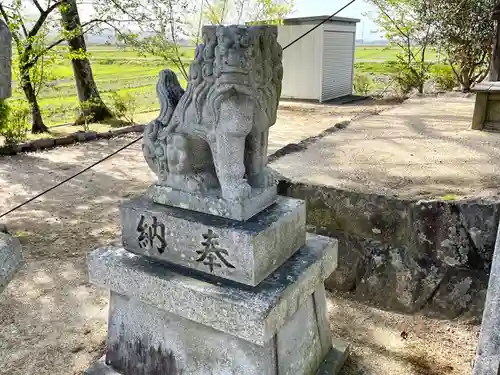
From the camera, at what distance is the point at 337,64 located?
11.4 m

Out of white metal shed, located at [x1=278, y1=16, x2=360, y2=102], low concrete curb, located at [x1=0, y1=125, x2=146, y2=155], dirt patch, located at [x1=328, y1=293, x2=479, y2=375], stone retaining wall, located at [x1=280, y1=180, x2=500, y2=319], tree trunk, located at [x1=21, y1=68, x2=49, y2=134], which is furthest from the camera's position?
white metal shed, located at [x1=278, y1=16, x2=360, y2=102]

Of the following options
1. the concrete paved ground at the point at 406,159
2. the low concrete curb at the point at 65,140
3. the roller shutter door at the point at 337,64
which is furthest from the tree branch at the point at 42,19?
the roller shutter door at the point at 337,64

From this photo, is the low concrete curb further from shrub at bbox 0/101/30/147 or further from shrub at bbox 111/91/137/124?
shrub at bbox 111/91/137/124

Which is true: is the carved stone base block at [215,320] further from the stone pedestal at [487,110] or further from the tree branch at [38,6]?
the tree branch at [38,6]

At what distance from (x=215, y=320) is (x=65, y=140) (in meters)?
6.72

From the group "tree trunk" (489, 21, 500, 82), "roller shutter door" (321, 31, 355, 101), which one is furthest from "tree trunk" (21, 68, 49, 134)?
"tree trunk" (489, 21, 500, 82)

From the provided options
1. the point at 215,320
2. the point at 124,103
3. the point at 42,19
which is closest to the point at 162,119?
the point at 215,320

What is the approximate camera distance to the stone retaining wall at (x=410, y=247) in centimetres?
302

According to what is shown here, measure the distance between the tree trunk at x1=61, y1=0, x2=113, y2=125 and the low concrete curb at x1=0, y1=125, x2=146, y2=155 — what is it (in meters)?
0.84

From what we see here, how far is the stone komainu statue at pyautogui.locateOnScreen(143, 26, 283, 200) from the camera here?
177 centimetres

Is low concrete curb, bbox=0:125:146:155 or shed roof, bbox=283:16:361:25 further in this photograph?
shed roof, bbox=283:16:361:25

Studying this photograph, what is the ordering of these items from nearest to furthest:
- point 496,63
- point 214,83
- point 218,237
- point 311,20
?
point 214,83 < point 218,237 < point 496,63 < point 311,20

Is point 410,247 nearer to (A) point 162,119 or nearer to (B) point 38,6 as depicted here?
(A) point 162,119

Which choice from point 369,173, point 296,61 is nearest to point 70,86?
point 296,61
